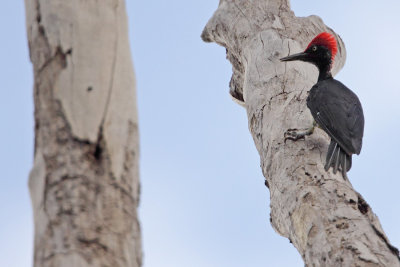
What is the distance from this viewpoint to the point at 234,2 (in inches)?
189

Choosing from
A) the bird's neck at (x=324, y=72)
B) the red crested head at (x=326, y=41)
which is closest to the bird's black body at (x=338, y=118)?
the bird's neck at (x=324, y=72)

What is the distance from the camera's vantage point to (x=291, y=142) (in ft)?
11.7

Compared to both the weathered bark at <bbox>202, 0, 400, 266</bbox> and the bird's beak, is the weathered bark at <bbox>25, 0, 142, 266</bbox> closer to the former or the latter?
the weathered bark at <bbox>202, 0, 400, 266</bbox>

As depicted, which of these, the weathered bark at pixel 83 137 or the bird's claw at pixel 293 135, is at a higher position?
the bird's claw at pixel 293 135

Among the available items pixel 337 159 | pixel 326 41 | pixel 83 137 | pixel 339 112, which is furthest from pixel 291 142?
pixel 83 137

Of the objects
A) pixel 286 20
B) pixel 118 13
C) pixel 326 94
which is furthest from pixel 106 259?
pixel 286 20

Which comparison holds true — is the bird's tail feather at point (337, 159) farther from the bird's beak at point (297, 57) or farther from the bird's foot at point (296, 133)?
the bird's beak at point (297, 57)

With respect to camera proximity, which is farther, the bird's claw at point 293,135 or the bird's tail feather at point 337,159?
the bird's claw at point 293,135

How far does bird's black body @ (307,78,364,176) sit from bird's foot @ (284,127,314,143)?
15cm

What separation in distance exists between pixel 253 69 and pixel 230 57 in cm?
77

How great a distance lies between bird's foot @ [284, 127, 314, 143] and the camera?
11.8 feet

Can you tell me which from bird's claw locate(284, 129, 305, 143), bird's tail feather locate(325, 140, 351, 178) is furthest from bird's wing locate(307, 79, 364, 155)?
bird's claw locate(284, 129, 305, 143)

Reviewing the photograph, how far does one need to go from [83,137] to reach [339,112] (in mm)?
2656

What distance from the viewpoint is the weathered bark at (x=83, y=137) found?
164 centimetres
